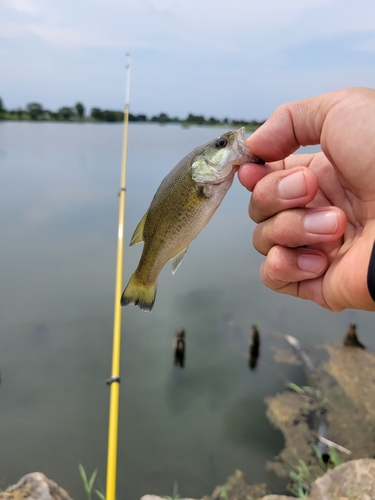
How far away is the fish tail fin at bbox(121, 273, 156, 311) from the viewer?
213 cm

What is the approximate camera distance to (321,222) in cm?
207

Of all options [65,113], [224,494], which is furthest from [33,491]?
[65,113]

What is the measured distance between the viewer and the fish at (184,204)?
2.07 m

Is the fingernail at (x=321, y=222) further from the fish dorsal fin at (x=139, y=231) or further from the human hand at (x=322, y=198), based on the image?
the fish dorsal fin at (x=139, y=231)

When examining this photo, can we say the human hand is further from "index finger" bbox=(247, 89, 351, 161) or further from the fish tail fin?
the fish tail fin

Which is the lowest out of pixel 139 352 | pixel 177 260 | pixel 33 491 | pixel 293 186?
pixel 139 352

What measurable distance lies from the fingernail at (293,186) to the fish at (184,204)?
29cm

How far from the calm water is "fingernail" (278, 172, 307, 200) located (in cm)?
502

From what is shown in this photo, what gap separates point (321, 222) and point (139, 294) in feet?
3.76

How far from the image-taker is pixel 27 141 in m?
30.4

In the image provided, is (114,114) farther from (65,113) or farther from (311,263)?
(65,113)

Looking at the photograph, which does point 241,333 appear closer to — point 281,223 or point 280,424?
point 280,424

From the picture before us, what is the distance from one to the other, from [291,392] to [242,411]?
1048 mm

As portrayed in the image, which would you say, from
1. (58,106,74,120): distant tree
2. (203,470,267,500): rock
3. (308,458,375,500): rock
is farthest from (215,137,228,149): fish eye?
(58,106,74,120): distant tree
